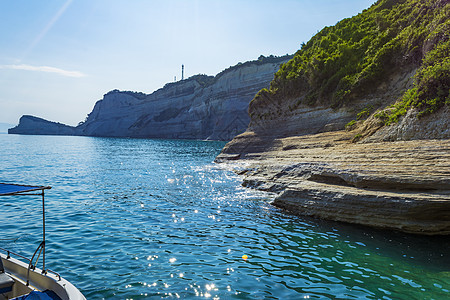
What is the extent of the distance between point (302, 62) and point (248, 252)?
30.9 meters

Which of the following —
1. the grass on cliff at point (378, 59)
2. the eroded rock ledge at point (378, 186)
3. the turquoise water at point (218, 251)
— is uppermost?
the grass on cliff at point (378, 59)

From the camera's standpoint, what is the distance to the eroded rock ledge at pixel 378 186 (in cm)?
1067

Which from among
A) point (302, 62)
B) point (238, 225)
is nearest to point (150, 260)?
point (238, 225)

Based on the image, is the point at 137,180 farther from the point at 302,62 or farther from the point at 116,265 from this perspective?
the point at 302,62

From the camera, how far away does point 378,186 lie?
12.3m

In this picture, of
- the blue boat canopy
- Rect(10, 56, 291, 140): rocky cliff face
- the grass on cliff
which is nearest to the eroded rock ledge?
the grass on cliff

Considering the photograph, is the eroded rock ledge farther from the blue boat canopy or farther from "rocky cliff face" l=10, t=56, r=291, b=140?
"rocky cliff face" l=10, t=56, r=291, b=140

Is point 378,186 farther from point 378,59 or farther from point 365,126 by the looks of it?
point 378,59

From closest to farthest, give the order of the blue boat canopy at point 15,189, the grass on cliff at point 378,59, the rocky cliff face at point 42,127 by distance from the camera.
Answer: the blue boat canopy at point 15,189, the grass on cliff at point 378,59, the rocky cliff face at point 42,127

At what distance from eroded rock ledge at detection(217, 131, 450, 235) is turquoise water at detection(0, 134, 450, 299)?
644 millimetres

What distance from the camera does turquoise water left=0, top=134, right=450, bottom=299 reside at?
23.9 ft

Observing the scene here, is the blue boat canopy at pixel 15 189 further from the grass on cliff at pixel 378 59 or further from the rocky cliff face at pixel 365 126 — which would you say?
the grass on cliff at pixel 378 59

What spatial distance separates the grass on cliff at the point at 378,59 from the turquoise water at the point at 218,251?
33.1ft

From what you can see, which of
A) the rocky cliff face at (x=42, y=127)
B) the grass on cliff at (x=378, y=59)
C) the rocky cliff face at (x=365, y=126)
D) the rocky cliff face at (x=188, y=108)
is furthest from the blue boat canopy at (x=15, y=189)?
the rocky cliff face at (x=42, y=127)
